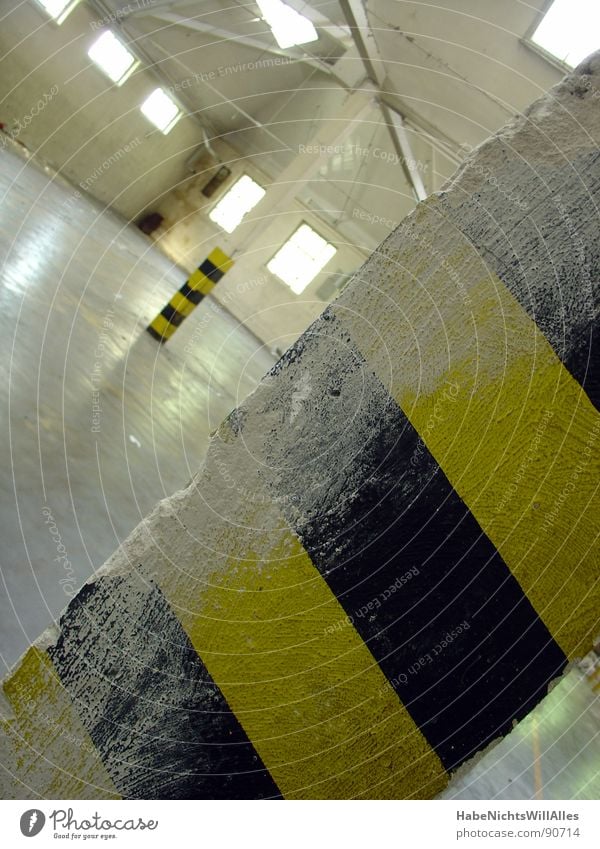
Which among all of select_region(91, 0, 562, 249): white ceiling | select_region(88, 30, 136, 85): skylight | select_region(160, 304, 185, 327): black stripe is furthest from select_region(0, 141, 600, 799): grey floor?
select_region(88, 30, 136, 85): skylight

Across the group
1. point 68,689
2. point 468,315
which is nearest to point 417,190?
point 468,315

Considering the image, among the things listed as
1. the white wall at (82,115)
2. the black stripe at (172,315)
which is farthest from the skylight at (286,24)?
the black stripe at (172,315)

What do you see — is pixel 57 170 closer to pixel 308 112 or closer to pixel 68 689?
pixel 308 112

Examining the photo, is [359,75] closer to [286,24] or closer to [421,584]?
[286,24]

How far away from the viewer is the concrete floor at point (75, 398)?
1.60 m

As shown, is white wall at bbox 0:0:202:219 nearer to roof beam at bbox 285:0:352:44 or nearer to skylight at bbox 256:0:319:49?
skylight at bbox 256:0:319:49

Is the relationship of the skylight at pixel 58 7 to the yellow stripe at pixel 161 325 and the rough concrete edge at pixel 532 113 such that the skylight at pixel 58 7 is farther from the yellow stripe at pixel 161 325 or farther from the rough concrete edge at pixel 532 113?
the rough concrete edge at pixel 532 113

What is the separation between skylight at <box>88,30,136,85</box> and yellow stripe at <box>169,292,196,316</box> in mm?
2621

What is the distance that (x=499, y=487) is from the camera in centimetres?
90

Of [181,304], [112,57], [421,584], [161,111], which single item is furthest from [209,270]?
[421,584]

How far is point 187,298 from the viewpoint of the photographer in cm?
380

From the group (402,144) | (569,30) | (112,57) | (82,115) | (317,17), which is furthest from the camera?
(82,115)

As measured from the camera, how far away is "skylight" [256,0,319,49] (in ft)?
15.0

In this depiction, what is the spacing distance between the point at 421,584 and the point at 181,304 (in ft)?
9.64
